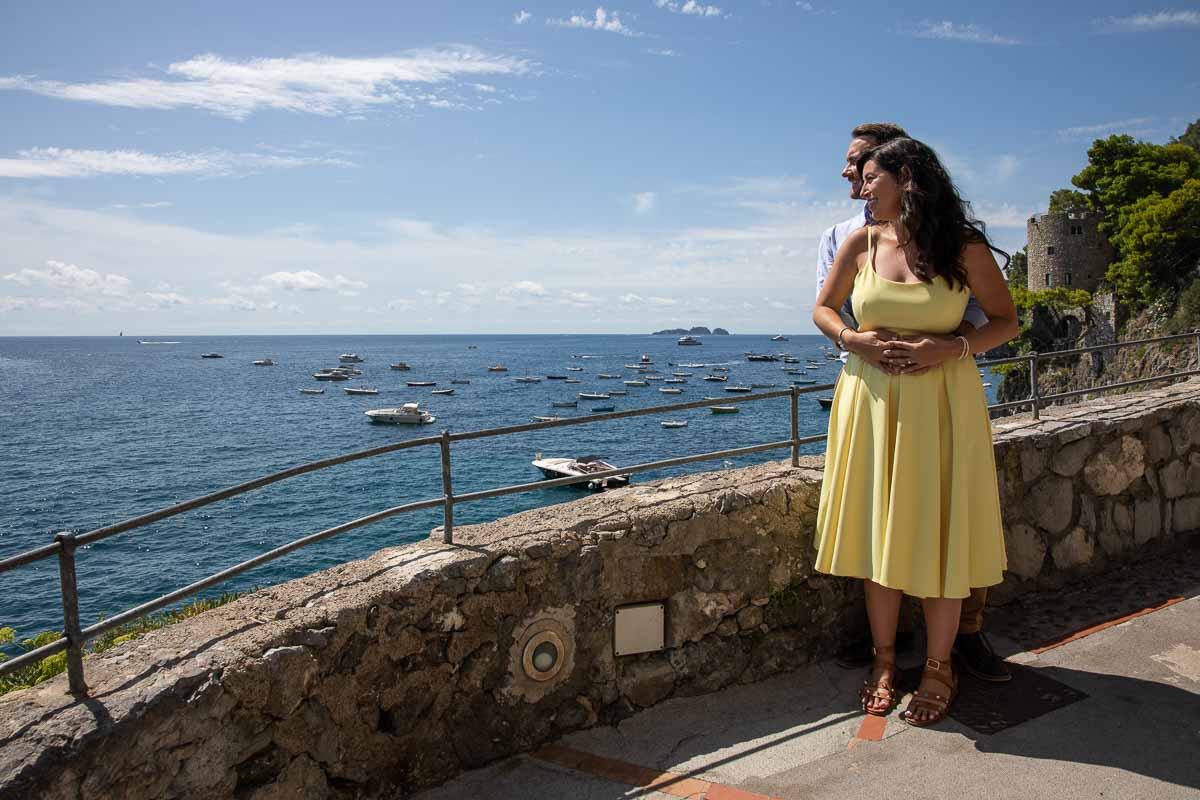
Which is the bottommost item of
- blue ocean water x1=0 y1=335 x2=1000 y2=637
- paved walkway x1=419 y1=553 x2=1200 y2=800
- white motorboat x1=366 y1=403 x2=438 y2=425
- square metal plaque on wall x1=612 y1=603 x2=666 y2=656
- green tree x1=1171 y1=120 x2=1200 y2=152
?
blue ocean water x1=0 y1=335 x2=1000 y2=637

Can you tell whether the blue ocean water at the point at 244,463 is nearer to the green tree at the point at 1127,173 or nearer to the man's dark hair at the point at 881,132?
the man's dark hair at the point at 881,132

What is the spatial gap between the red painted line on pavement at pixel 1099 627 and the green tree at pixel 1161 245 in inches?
1783

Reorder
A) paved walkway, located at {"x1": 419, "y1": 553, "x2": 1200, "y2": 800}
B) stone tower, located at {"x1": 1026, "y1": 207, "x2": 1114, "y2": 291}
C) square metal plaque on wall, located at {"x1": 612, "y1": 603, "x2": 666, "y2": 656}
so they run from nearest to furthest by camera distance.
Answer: paved walkway, located at {"x1": 419, "y1": 553, "x2": 1200, "y2": 800} < square metal plaque on wall, located at {"x1": 612, "y1": 603, "x2": 666, "y2": 656} < stone tower, located at {"x1": 1026, "y1": 207, "x2": 1114, "y2": 291}

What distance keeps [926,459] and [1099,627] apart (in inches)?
78.3

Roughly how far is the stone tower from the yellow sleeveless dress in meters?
57.8

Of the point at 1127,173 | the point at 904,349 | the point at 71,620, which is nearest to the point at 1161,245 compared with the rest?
the point at 1127,173

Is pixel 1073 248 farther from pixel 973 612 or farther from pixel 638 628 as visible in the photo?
pixel 638 628

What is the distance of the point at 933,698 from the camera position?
3.51 meters

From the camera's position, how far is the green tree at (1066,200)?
2137 inches

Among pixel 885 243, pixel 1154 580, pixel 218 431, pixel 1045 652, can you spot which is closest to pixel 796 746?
pixel 1045 652

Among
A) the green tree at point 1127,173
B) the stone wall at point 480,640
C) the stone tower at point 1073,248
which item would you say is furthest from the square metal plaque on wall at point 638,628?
the stone tower at point 1073,248

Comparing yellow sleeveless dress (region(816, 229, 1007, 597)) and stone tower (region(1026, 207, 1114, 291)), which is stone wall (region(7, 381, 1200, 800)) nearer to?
yellow sleeveless dress (region(816, 229, 1007, 597))

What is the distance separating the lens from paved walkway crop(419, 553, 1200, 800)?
10.0 ft

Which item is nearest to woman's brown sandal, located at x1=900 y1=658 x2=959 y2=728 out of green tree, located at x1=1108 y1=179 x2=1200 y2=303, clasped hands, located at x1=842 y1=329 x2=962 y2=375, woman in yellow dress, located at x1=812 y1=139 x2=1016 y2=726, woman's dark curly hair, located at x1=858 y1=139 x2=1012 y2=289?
woman in yellow dress, located at x1=812 y1=139 x2=1016 y2=726
